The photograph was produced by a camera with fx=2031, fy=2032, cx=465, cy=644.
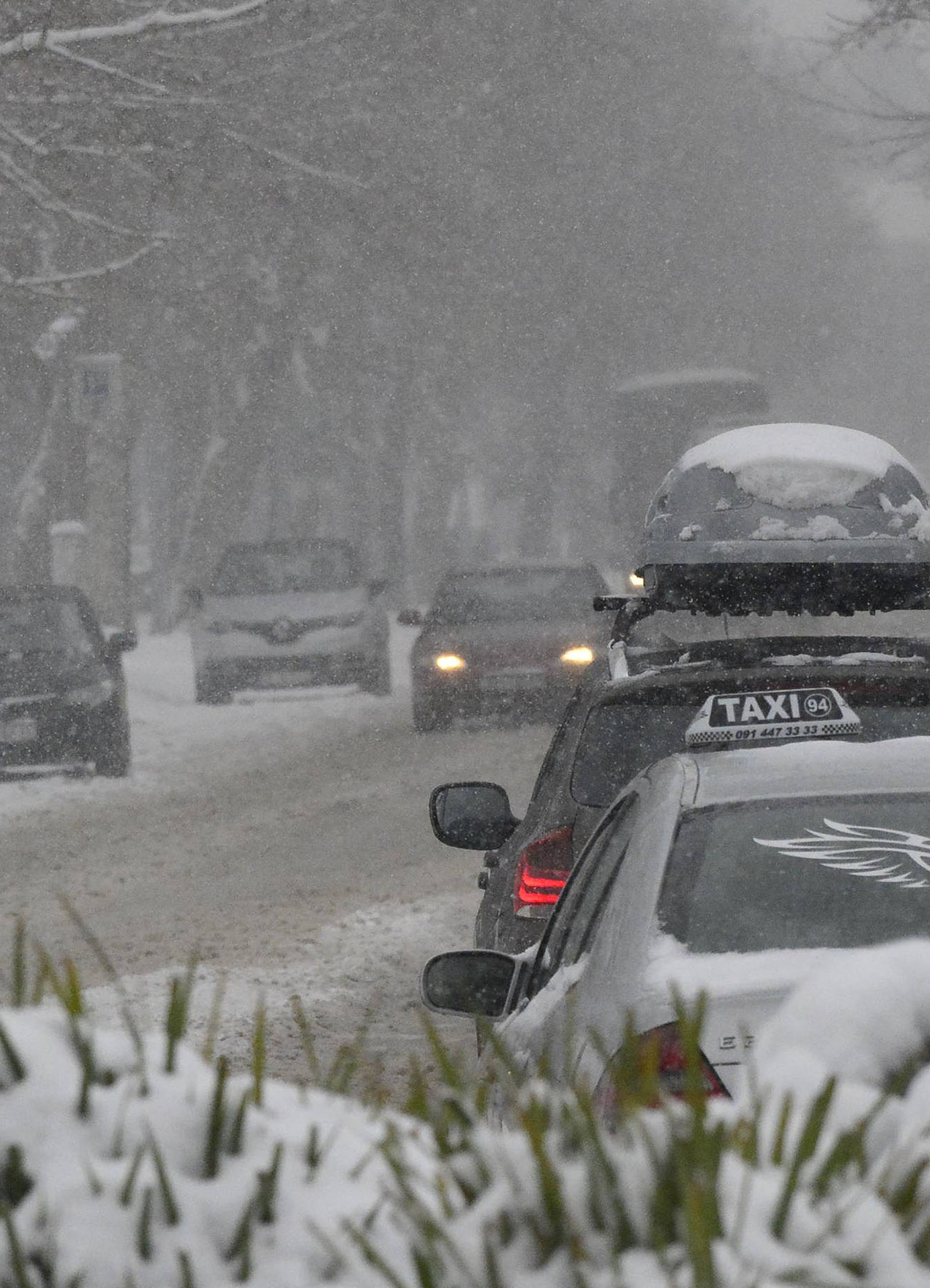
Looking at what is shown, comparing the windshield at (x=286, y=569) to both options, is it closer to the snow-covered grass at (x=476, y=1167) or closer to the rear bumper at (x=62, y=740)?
the rear bumper at (x=62, y=740)

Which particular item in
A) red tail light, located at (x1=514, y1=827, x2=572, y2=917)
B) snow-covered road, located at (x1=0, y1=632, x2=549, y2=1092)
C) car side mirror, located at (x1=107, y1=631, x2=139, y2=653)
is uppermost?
red tail light, located at (x1=514, y1=827, x2=572, y2=917)

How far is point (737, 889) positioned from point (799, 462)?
14.5 ft

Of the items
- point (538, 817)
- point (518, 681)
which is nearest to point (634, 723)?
point (538, 817)

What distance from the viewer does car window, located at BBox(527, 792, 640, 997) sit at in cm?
403

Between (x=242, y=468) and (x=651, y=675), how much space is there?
28.8 metres

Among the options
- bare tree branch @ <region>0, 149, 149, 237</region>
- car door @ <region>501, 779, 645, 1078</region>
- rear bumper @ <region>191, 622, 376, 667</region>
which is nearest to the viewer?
car door @ <region>501, 779, 645, 1078</region>

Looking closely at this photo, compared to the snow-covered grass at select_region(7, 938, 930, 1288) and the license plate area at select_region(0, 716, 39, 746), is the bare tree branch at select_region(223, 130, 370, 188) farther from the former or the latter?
the snow-covered grass at select_region(7, 938, 930, 1288)

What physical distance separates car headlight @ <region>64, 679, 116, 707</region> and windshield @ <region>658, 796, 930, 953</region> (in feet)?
49.5

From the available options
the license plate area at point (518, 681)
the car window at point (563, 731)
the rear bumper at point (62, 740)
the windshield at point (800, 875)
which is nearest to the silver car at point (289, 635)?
the license plate area at point (518, 681)

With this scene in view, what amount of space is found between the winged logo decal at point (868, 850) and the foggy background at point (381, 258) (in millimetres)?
12699

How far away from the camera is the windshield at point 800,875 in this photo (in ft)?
11.3

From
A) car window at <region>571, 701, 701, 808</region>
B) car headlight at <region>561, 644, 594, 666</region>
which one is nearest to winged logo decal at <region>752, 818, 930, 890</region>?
car window at <region>571, 701, 701, 808</region>

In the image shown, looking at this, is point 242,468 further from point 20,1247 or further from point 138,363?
point 20,1247

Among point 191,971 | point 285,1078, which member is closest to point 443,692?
point 285,1078
